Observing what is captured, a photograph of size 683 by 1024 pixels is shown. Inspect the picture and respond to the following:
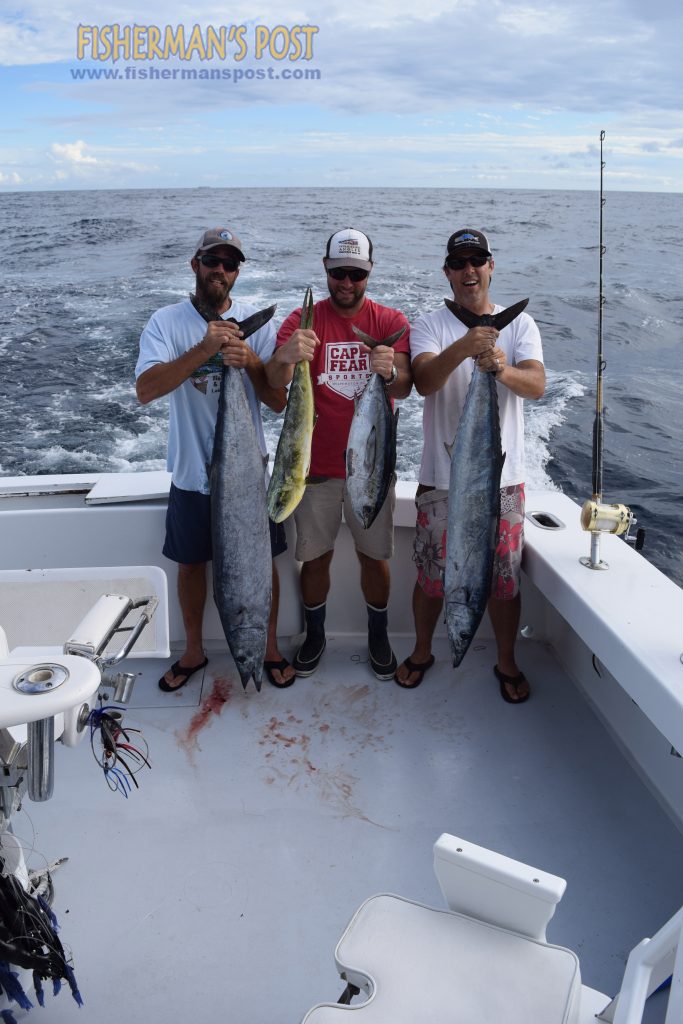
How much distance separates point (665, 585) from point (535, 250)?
680 inches

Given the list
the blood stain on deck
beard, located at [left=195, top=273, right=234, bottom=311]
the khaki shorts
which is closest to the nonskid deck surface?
the blood stain on deck

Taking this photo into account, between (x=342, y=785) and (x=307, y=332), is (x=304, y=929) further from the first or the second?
(x=307, y=332)

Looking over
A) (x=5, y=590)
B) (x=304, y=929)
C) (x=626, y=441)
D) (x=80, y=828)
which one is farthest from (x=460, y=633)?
(x=626, y=441)

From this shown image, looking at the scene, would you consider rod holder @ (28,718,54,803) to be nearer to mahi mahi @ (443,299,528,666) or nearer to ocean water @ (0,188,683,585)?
mahi mahi @ (443,299,528,666)

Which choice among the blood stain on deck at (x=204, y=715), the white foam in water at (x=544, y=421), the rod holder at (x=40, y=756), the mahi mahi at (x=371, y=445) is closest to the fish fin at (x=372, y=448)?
the mahi mahi at (x=371, y=445)

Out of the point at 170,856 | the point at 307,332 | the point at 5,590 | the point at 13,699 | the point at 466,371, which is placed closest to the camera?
the point at 13,699

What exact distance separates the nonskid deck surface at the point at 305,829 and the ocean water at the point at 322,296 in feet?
9.56

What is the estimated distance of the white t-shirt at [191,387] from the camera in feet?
8.49

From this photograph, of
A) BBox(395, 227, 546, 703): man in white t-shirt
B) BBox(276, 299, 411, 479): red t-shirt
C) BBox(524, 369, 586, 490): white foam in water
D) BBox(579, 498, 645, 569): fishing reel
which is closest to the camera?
BBox(579, 498, 645, 569): fishing reel

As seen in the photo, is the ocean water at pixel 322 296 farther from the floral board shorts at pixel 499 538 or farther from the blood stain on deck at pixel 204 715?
the blood stain on deck at pixel 204 715

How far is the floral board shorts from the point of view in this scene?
2.76 meters

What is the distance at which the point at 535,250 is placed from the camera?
18.2 meters

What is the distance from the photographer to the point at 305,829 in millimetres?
2332

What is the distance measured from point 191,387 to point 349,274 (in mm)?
647
